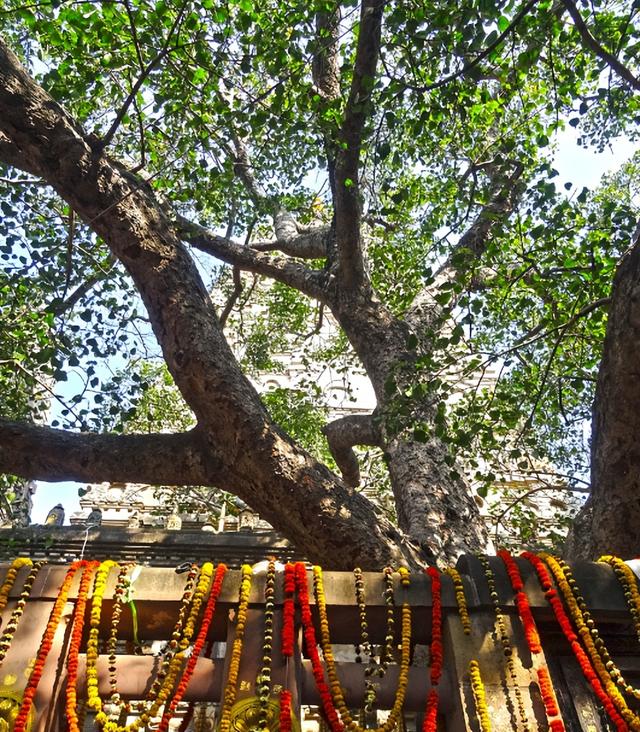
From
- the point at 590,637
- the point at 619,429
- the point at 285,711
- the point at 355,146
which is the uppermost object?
the point at 355,146

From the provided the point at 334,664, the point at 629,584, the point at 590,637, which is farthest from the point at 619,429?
the point at 334,664

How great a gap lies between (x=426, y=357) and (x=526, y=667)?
2813 mm

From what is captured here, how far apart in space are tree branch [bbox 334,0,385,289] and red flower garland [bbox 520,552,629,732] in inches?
140

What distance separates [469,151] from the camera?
8070 mm

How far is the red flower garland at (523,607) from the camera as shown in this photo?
8.88ft

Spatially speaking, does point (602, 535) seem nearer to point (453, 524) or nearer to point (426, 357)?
point (453, 524)

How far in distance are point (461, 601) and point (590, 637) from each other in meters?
0.56

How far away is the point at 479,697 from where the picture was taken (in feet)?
8.37

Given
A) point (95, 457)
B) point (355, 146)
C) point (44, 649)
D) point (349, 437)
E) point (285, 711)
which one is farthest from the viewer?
point (349, 437)

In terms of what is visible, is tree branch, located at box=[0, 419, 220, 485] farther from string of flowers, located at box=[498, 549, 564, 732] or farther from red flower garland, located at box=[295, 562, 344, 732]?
string of flowers, located at box=[498, 549, 564, 732]

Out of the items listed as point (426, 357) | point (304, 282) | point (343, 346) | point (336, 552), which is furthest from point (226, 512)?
point (336, 552)

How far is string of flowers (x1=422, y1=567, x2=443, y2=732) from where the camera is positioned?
8.55 ft

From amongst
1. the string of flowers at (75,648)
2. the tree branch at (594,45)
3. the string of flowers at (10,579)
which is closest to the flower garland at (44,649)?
the string of flowers at (75,648)

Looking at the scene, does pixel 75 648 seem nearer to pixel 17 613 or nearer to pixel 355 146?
pixel 17 613
